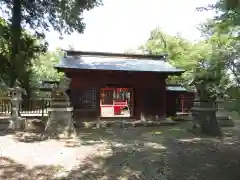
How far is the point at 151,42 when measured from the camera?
1283 inches

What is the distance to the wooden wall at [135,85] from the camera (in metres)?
15.5

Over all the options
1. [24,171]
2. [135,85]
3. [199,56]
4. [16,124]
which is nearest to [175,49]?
[199,56]

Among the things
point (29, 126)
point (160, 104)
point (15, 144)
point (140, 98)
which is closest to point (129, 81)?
point (140, 98)

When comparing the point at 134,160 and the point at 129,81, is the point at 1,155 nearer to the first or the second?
the point at 134,160

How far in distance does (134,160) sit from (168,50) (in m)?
23.7

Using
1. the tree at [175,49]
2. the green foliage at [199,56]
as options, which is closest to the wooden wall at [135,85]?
the green foliage at [199,56]

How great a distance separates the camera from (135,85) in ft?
53.8

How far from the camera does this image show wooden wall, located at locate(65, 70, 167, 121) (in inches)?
609

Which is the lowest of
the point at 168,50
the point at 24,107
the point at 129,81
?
the point at 24,107

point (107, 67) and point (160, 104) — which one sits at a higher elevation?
point (107, 67)

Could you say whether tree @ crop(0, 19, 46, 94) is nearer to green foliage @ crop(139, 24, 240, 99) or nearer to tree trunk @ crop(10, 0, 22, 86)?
tree trunk @ crop(10, 0, 22, 86)

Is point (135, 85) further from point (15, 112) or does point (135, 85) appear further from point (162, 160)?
point (162, 160)

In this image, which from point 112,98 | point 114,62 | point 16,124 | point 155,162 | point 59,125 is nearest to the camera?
point 155,162

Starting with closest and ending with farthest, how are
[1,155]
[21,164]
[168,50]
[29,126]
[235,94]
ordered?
[235,94], [21,164], [1,155], [29,126], [168,50]
